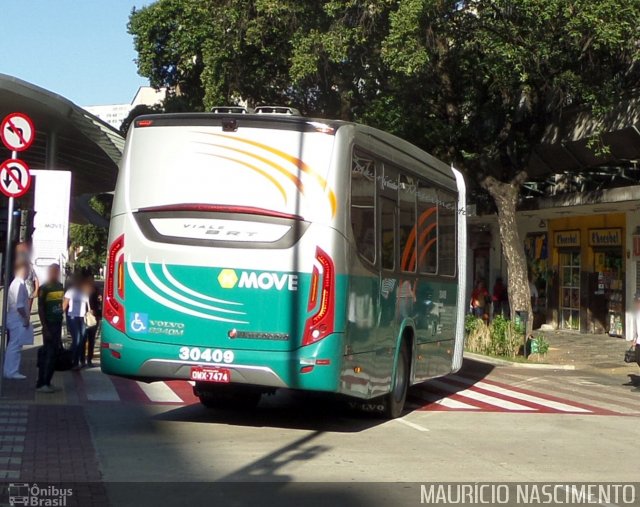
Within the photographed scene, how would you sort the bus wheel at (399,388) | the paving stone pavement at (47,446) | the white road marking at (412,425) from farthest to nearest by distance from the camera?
1. the bus wheel at (399,388)
2. the white road marking at (412,425)
3. the paving stone pavement at (47,446)

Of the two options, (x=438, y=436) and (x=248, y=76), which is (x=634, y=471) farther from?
(x=248, y=76)

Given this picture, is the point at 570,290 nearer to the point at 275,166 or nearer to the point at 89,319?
the point at 89,319

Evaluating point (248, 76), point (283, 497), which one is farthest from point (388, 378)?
point (248, 76)

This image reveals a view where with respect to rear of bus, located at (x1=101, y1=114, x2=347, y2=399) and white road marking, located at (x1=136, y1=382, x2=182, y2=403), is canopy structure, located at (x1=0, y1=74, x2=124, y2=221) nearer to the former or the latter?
white road marking, located at (x1=136, y1=382, x2=182, y2=403)

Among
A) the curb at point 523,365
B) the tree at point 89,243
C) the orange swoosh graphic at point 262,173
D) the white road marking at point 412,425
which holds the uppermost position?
the tree at point 89,243

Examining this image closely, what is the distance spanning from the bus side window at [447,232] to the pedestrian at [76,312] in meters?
6.10

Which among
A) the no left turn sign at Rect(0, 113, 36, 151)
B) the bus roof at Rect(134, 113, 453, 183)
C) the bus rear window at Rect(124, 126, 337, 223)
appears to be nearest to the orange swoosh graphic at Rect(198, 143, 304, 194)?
the bus rear window at Rect(124, 126, 337, 223)

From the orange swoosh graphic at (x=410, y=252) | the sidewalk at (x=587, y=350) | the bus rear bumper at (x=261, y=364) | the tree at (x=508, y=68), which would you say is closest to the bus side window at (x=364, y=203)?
the bus rear bumper at (x=261, y=364)

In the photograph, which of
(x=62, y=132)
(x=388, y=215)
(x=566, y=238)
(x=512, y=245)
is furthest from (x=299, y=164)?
(x=566, y=238)

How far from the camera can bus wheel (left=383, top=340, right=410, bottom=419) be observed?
12703 millimetres

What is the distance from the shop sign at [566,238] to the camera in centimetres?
3306

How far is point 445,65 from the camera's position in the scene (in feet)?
80.9

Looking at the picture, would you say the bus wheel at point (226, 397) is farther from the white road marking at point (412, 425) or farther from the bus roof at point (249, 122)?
the bus roof at point (249, 122)

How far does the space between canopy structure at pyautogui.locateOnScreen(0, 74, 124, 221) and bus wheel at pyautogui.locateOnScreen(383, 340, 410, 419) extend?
1490cm
